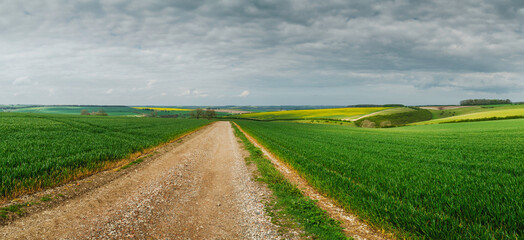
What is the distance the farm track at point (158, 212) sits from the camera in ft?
18.4

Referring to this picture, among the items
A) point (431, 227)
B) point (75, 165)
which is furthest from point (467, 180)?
point (75, 165)

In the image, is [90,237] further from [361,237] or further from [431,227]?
[431,227]

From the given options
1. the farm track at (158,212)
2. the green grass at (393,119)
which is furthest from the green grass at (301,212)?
the green grass at (393,119)

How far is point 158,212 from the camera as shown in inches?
271

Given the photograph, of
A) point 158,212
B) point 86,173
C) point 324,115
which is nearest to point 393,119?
point 324,115

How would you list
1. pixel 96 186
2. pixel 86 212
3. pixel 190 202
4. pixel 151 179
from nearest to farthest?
pixel 86 212 < pixel 190 202 < pixel 96 186 < pixel 151 179

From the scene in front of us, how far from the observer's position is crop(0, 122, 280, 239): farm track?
18.4 feet

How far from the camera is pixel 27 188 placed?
790 cm

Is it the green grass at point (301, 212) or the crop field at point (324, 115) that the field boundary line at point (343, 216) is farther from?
the crop field at point (324, 115)

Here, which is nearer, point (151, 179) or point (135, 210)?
point (135, 210)

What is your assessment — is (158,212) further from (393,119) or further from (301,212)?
(393,119)

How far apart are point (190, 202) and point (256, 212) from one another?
259 cm

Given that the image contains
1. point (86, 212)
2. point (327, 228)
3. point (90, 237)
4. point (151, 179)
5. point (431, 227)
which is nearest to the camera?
point (431, 227)

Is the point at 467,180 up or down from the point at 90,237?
up
